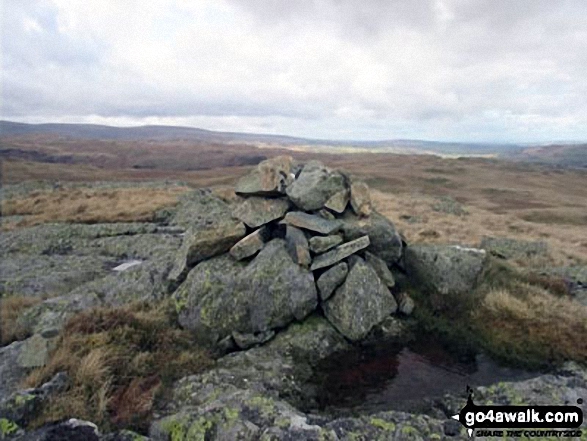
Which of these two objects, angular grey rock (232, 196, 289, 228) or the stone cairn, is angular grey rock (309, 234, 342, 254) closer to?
the stone cairn

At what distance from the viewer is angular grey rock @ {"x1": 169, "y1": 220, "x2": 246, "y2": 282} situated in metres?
13.0

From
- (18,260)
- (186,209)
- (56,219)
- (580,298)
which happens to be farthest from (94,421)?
(56,219)

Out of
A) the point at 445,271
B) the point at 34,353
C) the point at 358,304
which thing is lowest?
the point at 34,353

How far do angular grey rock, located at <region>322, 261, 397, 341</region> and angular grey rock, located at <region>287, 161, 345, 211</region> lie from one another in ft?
8.57

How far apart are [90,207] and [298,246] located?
92.9ft

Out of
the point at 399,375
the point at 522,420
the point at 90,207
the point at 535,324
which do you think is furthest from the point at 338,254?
the point at 90,207

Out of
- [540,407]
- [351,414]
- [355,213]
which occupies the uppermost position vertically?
[355,213]

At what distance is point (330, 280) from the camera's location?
12.0 meters

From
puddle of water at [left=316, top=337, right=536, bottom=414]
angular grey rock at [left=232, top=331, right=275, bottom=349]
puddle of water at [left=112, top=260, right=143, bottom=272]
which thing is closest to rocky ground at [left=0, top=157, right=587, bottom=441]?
angular grey rock at [left=232, top=331, right=275, bottom=349]

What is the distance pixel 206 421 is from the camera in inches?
284

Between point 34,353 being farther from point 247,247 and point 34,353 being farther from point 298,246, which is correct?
point 298,246

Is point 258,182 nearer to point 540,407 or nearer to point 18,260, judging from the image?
point 540,407

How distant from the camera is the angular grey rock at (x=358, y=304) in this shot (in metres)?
11.5

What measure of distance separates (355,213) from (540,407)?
7.68 meters
